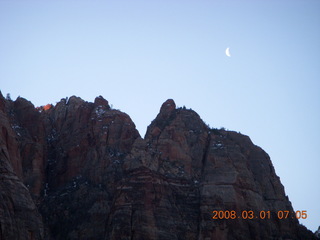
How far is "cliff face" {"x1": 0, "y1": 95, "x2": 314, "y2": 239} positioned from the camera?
85688 millimetres

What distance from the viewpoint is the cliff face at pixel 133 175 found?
8569 cm

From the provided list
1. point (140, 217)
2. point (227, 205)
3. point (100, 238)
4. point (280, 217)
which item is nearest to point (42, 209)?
point (100, 238)

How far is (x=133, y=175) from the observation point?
90312 millimetres
